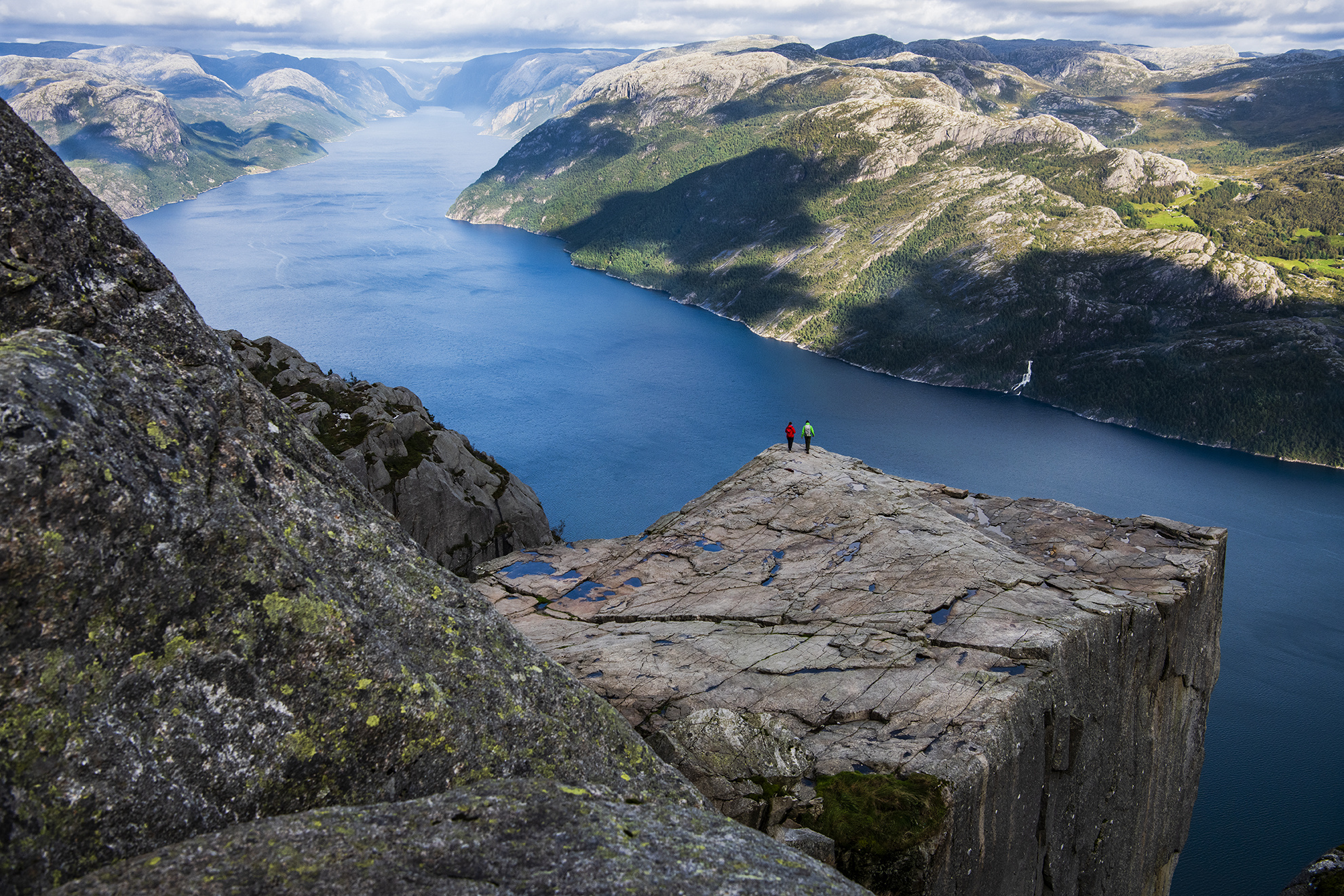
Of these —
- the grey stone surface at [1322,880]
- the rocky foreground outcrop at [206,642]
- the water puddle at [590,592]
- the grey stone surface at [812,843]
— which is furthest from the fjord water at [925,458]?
the rocky foreground outcrop at [206,642]

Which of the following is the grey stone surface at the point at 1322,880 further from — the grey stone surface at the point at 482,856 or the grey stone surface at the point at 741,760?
the grey stone surface at the point at 482,856

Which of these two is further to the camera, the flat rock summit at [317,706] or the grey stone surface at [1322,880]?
the grey stone surface at [1322,880]

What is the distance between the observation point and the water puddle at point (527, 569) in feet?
93.7

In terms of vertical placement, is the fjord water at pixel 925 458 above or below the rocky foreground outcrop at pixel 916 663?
below

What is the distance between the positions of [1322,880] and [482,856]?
23.5 metres

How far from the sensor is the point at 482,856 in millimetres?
7766

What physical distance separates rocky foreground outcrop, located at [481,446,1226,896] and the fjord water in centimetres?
4026

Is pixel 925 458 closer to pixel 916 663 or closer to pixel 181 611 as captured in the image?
pixel 916 663

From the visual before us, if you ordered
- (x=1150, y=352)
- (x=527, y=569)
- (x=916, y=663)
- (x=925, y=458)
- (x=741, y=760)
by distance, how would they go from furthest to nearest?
1. (x=1150, y=352)
2. (x=925, y=458)
3. (x=527, y=569)
4. (x=916, y=663)
5. (x=741, y=760)

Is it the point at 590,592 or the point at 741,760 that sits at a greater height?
the point at 741,760

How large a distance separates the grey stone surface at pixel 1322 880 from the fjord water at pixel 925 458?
41.9 meters

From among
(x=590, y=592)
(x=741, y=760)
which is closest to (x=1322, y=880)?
(x=741, y=760)

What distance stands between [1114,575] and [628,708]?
19.5 metres

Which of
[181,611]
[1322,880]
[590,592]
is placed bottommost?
[1322,880]
